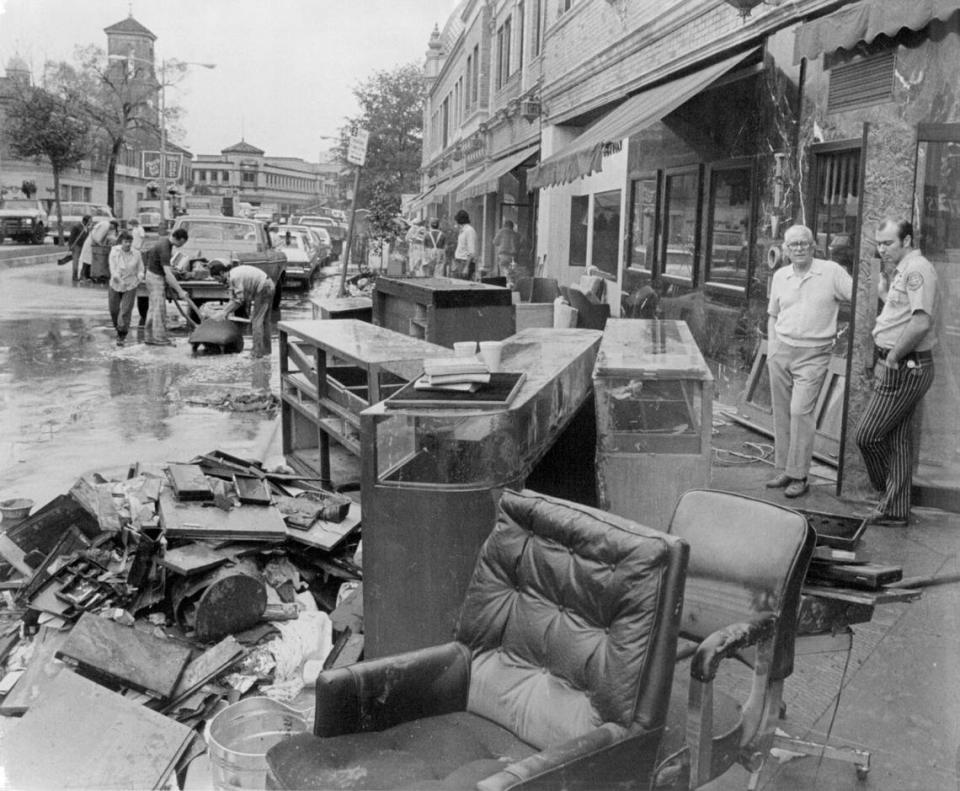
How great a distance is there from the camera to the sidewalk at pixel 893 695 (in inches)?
146

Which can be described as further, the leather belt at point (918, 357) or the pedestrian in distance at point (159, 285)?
the pedestrian in distance at point (159, 285)

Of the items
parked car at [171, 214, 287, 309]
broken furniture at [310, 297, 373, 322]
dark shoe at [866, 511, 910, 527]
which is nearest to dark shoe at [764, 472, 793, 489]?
dark shoe at [866, 511, 910, 527]

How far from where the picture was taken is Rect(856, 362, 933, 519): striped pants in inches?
245

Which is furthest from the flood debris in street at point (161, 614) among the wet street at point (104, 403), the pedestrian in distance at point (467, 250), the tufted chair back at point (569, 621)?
the pedestrian in distance at point (467, 250)

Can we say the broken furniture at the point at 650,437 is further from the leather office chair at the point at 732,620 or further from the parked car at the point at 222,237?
the parked car at the point at 222,237

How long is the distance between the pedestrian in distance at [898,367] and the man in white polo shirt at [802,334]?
38 cm

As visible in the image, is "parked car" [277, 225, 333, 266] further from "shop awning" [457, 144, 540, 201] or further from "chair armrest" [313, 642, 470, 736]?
"chair armrest" [313, 642, 470, 736]

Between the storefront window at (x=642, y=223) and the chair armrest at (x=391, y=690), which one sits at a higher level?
the storefront window at (x=642, y=223)

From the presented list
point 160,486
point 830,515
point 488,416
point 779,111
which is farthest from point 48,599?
point 779,111

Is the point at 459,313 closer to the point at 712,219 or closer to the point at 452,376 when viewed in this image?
the point at 712,219

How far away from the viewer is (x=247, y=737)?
386 centimetres

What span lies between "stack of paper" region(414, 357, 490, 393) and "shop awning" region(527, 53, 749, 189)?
5.54 metres

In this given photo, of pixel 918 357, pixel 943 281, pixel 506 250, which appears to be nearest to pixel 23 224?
pixel 506 250

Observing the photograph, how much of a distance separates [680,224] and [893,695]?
8527 mm
